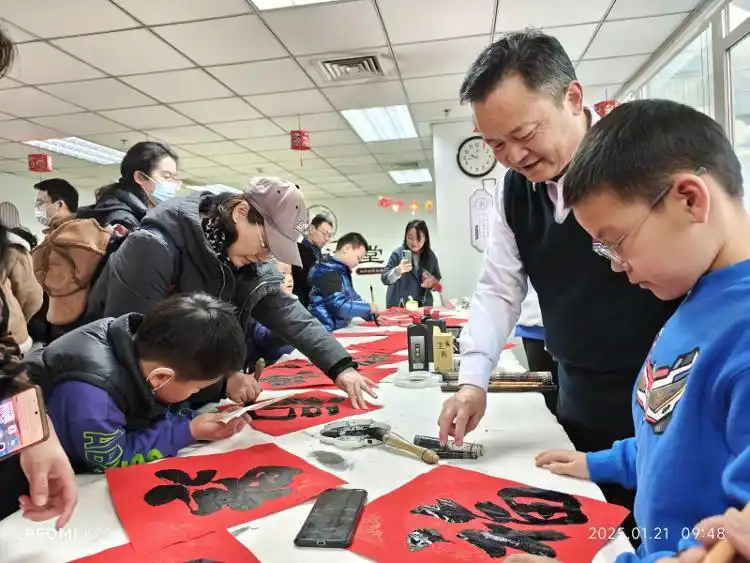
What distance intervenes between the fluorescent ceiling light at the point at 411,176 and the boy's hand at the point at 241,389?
637 centimetres

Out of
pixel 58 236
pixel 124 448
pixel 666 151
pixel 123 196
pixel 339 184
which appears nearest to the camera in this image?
pixel 666 151

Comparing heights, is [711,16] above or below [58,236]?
above

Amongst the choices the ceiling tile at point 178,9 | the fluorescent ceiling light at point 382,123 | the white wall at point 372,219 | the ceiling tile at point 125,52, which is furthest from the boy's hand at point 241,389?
the white wall at point 372,219

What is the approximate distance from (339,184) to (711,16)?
587 centimetres

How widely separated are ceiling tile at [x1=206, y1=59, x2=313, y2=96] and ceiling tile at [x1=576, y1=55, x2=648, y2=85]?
2086 mm

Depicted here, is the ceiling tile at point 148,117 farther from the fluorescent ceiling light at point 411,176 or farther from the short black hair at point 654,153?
the short black hair at point 654,153

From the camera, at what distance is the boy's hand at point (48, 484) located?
670mm

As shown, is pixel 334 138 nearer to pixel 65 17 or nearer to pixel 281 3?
pixel 281 3

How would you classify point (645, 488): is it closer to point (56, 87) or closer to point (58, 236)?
point (58, 236)

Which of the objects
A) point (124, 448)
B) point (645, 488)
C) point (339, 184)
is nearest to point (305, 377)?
point (124, 448)

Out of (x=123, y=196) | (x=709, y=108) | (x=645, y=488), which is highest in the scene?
(x=709, y=108)

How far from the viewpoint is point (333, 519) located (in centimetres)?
71

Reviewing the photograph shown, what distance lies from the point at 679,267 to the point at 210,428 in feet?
2.90

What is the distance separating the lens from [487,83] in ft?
3.16
